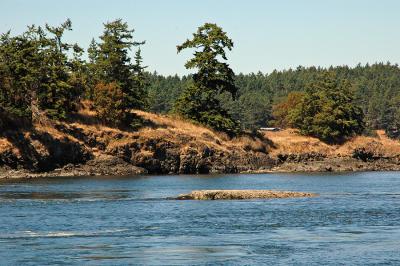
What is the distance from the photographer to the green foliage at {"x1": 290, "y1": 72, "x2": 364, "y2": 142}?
144m

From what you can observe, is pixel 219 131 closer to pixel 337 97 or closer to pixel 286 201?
pixel 337 97

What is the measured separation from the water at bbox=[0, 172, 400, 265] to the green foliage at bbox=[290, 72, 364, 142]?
57.8 meters

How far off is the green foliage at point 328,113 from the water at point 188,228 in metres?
57.8

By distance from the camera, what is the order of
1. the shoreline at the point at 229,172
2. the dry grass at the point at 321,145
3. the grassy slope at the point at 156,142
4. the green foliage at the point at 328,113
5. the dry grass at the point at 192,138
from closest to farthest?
the shoreline at the point at 229,172
the grassy slope at the point at 156,142
the dry grass at the point at 192,138
the dry grass at the point at 321,145
the green foliage at the point at 328,113

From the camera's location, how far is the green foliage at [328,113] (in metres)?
144

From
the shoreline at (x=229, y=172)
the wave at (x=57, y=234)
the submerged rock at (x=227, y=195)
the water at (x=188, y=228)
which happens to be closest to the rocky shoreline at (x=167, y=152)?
the shoreline at (x=229, y=172)

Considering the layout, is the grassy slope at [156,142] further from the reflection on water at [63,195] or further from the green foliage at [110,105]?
the reflection on water at [63,195]

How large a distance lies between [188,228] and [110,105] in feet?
228

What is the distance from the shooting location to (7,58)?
374ft

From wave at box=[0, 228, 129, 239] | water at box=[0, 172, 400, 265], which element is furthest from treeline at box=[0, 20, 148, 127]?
wave at box=[0, 228, 129, 239]

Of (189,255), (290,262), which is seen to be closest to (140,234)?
(189,255)

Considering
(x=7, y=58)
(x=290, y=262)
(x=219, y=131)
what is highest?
(x=7, y=58)

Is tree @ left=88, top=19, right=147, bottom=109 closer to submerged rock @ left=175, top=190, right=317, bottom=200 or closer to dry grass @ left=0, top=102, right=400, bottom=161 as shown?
dry grass @ left=0, top=102, right=400, bottom=161

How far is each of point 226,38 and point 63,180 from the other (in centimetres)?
4397
